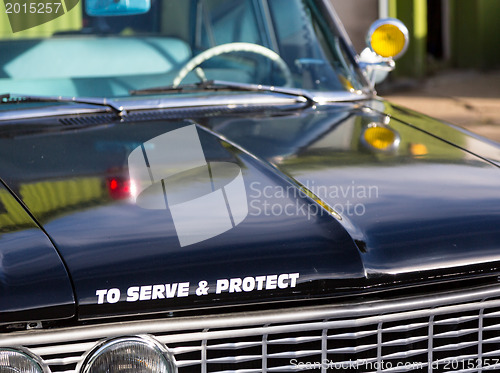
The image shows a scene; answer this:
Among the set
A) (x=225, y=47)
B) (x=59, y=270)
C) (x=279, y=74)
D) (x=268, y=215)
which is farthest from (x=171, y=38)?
(x=59, y=270)

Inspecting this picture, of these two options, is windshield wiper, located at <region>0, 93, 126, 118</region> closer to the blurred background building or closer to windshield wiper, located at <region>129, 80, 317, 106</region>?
windshield wiper, located at <region>129, 80, 317, 106</region>

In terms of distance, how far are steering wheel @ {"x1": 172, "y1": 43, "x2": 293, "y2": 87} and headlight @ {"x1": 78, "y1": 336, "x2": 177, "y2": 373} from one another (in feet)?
5.20

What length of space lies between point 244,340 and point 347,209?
1.46 feet

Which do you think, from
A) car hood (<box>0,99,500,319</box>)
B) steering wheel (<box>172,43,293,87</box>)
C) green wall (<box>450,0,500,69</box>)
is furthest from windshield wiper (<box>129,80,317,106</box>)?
green wall (<box>450,0,500,69</box>)

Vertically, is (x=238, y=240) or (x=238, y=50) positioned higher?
(x=238, y=50)

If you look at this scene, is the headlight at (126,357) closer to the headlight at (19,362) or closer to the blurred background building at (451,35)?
the headlight at (19,362)

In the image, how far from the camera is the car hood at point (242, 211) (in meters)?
1.83

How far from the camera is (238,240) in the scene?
1902 mm

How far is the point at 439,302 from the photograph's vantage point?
6.51 feet

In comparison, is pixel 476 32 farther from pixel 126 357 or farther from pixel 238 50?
pixel 126 357

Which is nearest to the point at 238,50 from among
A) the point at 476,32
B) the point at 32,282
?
the point at 32,282

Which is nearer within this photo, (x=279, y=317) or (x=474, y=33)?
(x=279, y=317)

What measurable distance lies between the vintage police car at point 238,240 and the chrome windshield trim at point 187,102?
1 centimetres

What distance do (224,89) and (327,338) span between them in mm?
1355
